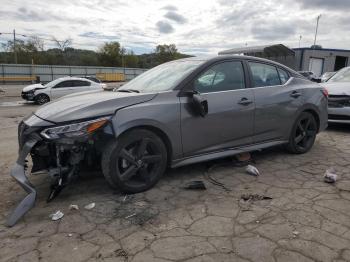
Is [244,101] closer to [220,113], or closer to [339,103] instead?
[220,113]

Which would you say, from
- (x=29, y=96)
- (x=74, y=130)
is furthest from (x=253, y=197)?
(x=29, y=96)

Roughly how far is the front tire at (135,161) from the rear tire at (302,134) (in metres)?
2.47

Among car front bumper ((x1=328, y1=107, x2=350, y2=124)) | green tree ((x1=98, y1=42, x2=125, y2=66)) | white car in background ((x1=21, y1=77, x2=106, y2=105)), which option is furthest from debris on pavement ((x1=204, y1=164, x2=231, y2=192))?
green tree ((x1=98, y1=42, x2=125, y2=66))

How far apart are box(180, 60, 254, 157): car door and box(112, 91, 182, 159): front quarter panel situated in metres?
0.10

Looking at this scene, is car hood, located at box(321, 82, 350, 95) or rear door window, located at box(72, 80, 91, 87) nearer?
car hood, located at box(321, 82, 350, 95)

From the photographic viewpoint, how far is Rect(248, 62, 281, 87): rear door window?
4.84 m

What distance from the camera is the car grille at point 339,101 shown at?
7.12m

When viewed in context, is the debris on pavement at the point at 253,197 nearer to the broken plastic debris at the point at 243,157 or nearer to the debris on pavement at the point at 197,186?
the debris on pavement at the point at 197,186

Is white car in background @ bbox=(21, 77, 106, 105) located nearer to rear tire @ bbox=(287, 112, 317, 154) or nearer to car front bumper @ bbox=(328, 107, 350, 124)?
car front bumper @ bbox=(328, 107, 350, 124)

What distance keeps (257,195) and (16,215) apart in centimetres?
255

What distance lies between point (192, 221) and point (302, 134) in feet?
10.3

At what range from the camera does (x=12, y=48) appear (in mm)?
60562

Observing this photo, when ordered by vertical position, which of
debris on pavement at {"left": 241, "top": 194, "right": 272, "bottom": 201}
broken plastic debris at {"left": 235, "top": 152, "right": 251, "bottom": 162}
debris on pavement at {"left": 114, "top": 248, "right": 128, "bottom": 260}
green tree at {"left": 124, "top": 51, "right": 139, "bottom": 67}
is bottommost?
debris on pavement at {"left": 114, "top": 248, "right": 128, "bottom": 260}

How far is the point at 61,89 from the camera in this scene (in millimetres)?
17000
